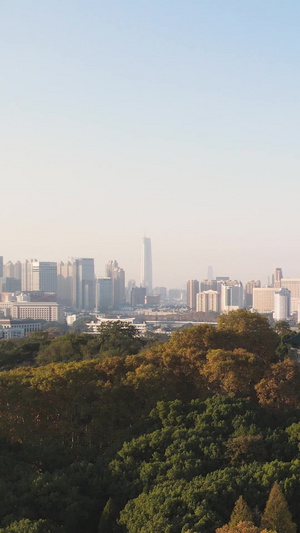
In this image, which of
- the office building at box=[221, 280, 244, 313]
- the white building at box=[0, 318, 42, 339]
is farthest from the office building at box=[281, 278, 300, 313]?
the white building at box=[0, 318, 42, 339]

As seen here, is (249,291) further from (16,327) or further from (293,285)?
(16,327)

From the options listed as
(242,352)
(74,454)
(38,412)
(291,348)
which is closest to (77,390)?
(38,412)

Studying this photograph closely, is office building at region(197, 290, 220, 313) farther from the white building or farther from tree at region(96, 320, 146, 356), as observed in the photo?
tree at region(96, 320, 146, 356)

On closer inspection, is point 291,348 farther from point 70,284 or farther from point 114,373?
point 70,284

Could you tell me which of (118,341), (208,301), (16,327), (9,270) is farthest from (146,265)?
(118,341)

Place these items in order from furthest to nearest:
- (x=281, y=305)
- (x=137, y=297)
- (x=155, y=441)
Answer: (x=137, y=297), (x=281, y=305), (x=155, y=441)

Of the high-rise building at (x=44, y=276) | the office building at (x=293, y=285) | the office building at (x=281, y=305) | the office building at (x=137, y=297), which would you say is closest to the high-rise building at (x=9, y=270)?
the high-rise building at (x=44, y=276)
